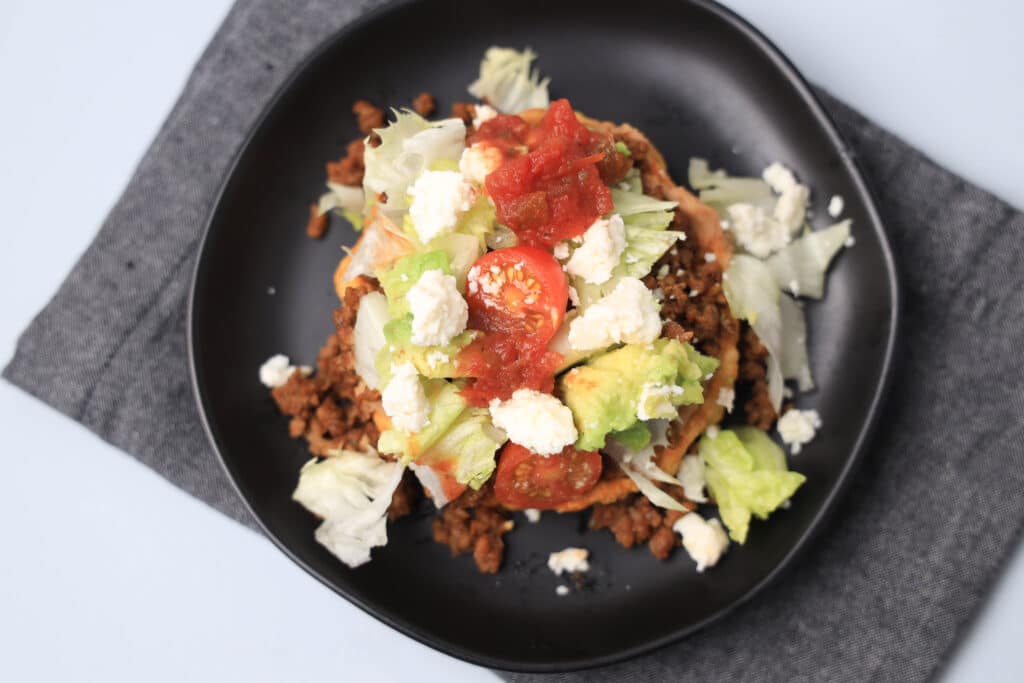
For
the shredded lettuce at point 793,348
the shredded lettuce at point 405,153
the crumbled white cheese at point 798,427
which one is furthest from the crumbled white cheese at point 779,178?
the shredded lettuce at point 405,153

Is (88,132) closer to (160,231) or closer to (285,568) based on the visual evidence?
(160,231)

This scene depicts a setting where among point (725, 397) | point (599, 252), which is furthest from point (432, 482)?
point (725, 397)

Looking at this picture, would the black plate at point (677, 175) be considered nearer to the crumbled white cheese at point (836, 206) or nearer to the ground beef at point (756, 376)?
the crumbled white cheese at point (836, 206)

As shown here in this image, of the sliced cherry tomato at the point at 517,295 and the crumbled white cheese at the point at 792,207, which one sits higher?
the crumbled white cheese at the point at 792,207

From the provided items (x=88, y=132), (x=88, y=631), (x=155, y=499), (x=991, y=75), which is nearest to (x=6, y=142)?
(x=88, y=132)

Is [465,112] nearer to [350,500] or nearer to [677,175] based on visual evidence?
[677,175]
